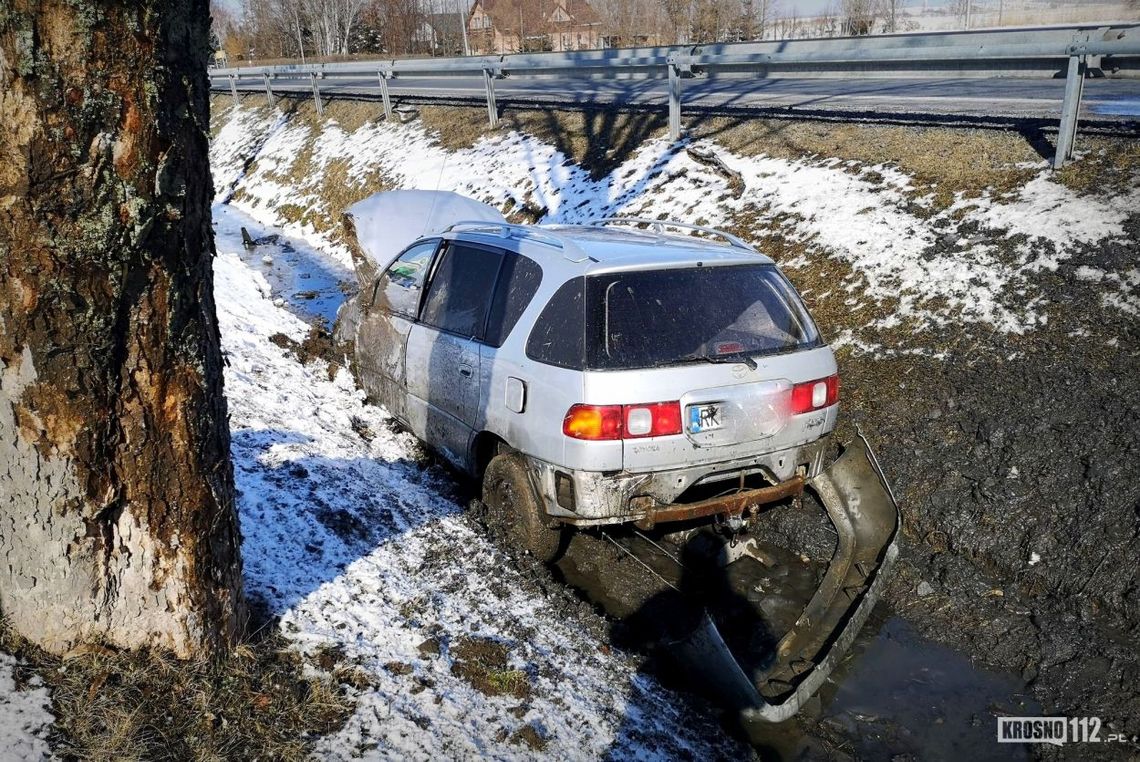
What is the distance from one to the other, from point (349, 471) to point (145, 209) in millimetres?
3072

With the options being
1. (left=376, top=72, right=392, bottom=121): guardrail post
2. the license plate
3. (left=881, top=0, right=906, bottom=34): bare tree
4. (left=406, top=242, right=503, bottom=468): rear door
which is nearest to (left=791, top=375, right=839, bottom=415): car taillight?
the license plate

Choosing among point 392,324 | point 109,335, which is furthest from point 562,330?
point 109,335

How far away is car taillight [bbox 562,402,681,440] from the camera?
4012mm

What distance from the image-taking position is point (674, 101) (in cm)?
1077

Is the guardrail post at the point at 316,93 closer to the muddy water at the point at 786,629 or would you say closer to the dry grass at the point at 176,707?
the muddy water at the point at 786,629

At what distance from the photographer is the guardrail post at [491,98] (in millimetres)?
14227

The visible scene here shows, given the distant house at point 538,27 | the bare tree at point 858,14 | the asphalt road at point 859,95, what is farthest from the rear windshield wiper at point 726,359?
the distant house at point 538,27

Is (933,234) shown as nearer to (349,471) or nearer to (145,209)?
(349,471)

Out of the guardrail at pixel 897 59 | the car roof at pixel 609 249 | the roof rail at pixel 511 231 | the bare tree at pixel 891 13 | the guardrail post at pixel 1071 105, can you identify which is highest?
the bare tree at pixel 891 13

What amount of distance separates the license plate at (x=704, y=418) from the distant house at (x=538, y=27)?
4751 centimetres

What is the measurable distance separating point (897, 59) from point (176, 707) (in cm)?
875

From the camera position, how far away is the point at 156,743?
268 centimetres

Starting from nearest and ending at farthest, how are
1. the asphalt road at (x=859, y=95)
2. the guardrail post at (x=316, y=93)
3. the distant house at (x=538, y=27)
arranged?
the asphalt road at (x=859, y=95) < the guardrail post at (x=316, y=93) < the distant house at (x=538, y=27)

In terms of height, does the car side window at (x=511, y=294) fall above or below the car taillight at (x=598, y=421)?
above
